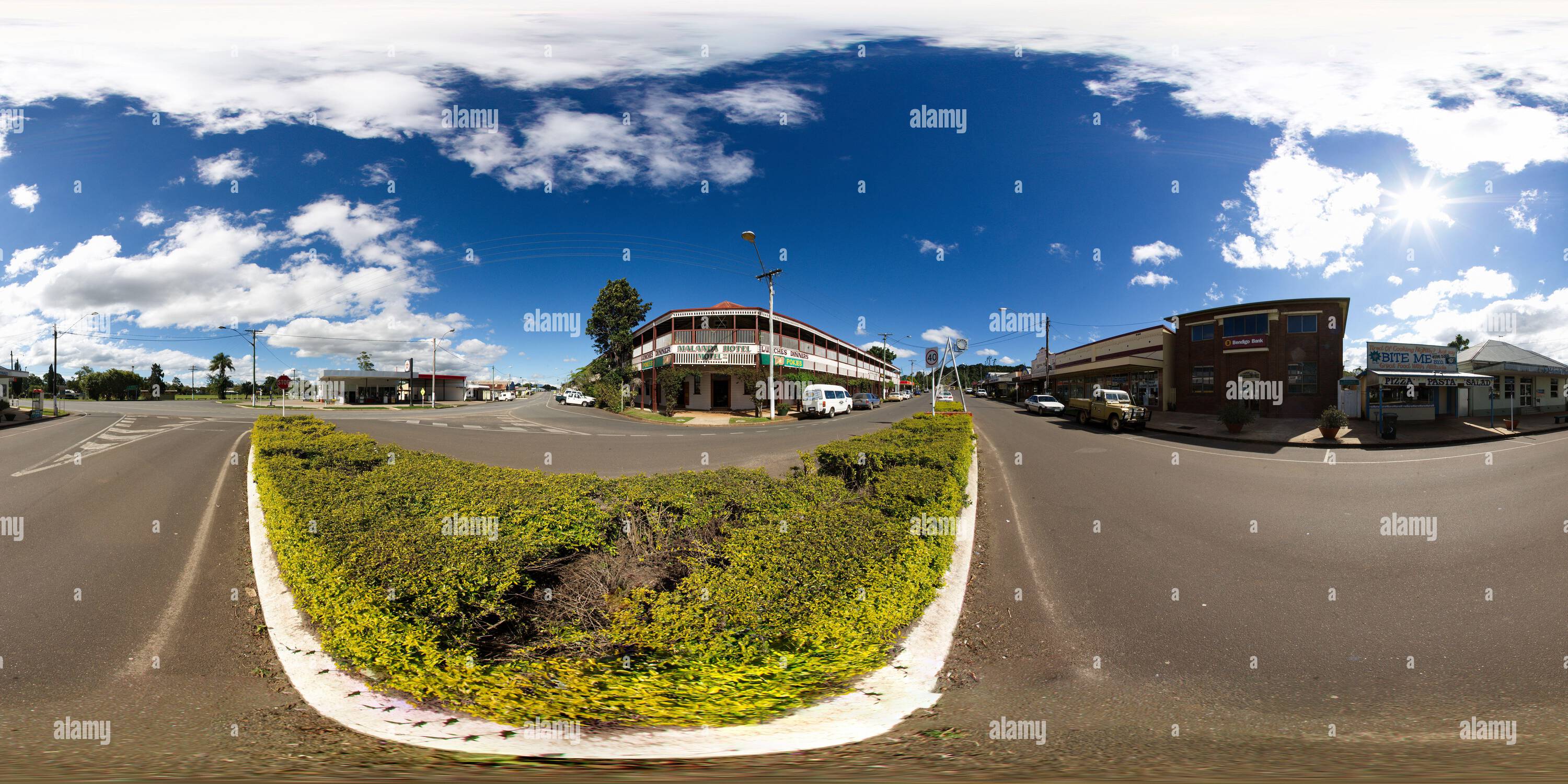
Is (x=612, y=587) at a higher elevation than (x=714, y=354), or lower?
lower

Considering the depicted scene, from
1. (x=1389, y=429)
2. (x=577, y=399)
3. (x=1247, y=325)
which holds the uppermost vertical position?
(x=1247, y=325)

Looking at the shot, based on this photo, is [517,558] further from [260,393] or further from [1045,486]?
[260,393]

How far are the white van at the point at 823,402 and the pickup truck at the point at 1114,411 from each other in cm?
1169

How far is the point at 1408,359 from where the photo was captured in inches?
871

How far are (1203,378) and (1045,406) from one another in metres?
7.34

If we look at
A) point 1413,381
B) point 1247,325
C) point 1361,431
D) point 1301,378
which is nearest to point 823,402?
point 1247,325

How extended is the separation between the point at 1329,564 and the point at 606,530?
23.0 ft

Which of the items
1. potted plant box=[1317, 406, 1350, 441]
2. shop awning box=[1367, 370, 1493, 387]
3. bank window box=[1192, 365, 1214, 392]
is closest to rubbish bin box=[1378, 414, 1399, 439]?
potted plant box=[1317, 406, 1350, 441]

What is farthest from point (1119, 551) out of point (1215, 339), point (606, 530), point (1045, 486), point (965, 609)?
point (1215, 339)

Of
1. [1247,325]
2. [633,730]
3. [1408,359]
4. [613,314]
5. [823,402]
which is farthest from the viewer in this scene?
[613,314]

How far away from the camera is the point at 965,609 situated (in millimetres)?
4324

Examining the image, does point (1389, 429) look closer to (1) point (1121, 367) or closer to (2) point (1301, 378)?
(2) point (1301, 378)

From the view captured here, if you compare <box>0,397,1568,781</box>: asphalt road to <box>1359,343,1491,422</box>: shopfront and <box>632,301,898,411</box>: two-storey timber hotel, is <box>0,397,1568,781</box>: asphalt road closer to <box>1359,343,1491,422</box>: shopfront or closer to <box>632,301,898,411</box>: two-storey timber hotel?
<box>1359,343,1491,422</box>: shopfront

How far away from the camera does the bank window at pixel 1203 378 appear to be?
26.9 metres
